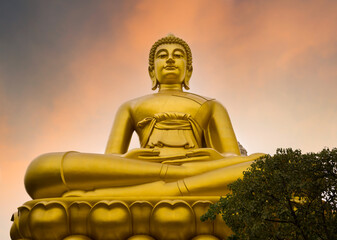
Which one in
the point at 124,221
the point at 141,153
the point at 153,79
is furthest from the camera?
the point at 153,79

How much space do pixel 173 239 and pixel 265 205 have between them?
5.94ft

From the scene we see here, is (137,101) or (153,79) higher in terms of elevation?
(153,79)

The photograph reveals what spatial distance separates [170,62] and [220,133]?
1652mm

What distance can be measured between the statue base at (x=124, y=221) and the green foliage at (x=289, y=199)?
1.43 m

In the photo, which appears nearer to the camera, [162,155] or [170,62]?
[162,155]

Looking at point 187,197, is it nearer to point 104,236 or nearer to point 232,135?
point 104,236

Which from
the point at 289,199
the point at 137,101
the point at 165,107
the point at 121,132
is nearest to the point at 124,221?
the point at 289,199

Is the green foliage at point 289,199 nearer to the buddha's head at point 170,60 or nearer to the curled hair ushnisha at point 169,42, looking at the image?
the buddha's head at point 170,60

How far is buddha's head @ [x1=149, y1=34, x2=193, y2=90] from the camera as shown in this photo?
800cm

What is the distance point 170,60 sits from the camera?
7934mm

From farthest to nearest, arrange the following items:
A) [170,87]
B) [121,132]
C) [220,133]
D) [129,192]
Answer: [170,87] < [121,132] < [220,133] < [129,192]

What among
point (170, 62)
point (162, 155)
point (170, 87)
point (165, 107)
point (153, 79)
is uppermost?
point (170, 62)

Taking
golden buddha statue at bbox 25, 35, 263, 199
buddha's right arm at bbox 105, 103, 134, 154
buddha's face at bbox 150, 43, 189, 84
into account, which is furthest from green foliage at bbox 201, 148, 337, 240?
buddha's face at bbox 150, 43, 189, 84

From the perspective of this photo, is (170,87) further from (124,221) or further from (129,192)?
(124,221)
